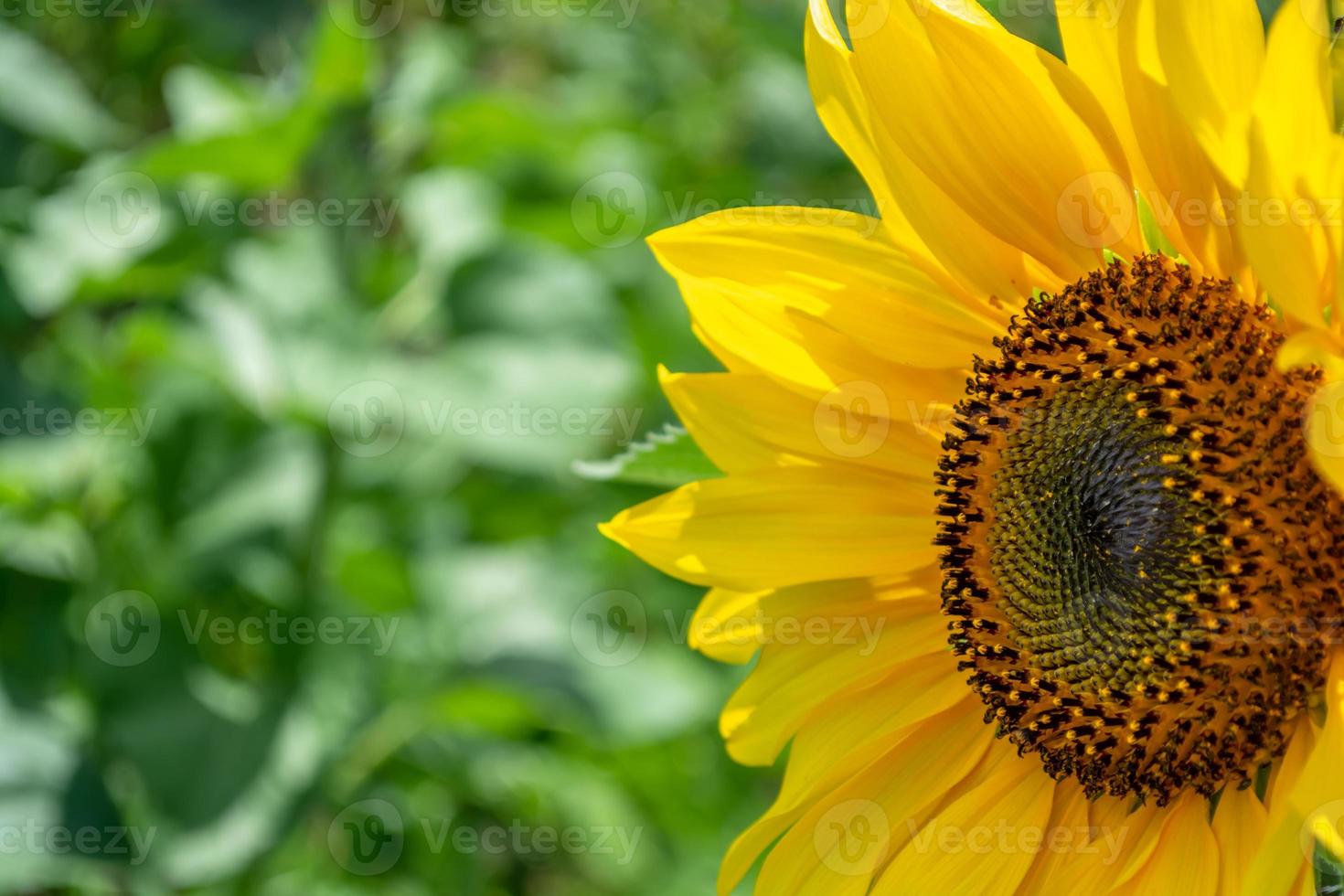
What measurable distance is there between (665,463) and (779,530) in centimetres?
17

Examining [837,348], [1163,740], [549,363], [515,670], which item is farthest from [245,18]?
[1163,740]

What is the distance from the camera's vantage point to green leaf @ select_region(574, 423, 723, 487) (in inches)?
62.5

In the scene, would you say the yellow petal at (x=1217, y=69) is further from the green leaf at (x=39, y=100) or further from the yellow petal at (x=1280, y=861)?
the green leaf at (x=39, y=100)

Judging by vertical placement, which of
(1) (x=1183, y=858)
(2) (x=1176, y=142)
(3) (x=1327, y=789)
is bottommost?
(1) (x=1183, y=858)

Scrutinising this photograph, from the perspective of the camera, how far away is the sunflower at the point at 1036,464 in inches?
48.3

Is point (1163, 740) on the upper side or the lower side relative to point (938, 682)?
upper

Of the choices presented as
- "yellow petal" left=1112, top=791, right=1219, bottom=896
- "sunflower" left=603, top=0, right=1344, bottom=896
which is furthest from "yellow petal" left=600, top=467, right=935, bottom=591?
"yellow petal" left=1112, top=791, right=1219, bottom=896

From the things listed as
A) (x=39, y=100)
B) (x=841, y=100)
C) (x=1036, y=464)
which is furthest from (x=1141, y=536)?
(x=39, y=100)

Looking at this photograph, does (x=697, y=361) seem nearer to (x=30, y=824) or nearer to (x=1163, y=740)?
(x=30, y=824)

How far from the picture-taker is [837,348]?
1.56 meters

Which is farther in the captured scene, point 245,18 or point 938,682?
point 245,18

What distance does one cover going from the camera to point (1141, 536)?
138cm

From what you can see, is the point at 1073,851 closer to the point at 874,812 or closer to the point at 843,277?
the point at 874,812

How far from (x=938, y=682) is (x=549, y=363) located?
55.0 inches
